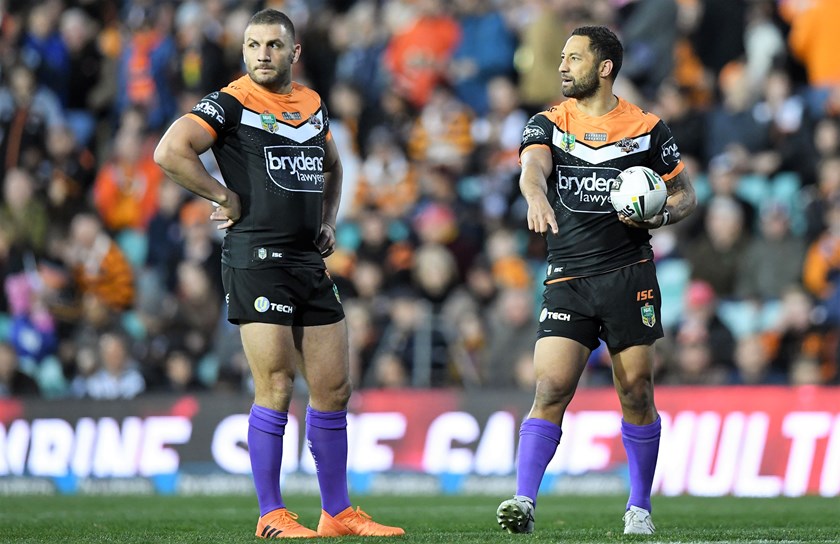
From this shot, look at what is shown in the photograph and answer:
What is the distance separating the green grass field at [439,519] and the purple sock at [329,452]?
44 cm

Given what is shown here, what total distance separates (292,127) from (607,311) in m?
1.88

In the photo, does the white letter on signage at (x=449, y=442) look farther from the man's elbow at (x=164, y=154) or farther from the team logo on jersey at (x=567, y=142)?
the man's elbow at (x=164, y=154)

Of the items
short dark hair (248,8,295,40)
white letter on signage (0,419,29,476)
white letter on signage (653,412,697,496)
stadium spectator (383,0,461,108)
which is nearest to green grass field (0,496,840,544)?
white letter on signage (653,412,697,496)

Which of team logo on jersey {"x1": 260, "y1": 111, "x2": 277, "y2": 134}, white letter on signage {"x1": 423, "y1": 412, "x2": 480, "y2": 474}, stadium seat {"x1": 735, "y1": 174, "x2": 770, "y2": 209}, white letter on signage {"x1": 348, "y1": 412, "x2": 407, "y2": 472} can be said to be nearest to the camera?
team logo on jersey {"x1": 260, "y1": 111, "x2": 277, "y2": 134}

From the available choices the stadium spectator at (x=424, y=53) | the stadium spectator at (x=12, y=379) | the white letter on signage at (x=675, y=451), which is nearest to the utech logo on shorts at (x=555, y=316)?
the white letter on signage at (x=675, y=451)

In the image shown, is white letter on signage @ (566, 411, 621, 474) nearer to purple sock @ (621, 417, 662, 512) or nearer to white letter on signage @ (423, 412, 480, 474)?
white letter on signage @ (423, 412, 480, 474)

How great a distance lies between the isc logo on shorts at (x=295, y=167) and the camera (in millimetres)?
7926

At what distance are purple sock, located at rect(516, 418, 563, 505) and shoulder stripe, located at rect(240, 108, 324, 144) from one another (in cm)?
187

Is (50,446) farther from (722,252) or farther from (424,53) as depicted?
(722,252)

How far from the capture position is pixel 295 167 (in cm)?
800

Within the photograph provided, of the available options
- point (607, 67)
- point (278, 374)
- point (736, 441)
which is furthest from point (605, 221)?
point (736, 441)

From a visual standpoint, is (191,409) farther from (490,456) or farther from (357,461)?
(490,456)

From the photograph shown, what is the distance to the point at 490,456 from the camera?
47.8ft

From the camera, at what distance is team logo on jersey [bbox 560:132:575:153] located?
26.5 ft
